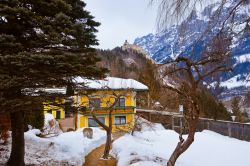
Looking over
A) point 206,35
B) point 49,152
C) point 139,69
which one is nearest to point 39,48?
point 206,35

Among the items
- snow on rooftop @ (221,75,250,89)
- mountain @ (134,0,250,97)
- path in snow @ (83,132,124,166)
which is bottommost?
path in snow @ (83,132,124,166)

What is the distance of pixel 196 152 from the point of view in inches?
734

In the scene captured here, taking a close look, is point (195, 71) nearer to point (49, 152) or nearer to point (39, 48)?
point (39, 48)

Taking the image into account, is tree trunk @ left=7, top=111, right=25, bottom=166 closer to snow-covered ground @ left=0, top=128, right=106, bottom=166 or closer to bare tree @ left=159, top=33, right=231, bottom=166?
snow-covered ground @ left=0, top=128, right=106, bottom=166

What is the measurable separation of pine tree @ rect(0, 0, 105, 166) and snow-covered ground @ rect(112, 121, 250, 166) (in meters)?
4.38

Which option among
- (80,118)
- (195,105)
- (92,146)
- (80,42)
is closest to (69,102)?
(80,42)

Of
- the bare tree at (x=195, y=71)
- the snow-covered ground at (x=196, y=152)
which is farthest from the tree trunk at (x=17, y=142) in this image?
the bare tree at (x=195, y=71)

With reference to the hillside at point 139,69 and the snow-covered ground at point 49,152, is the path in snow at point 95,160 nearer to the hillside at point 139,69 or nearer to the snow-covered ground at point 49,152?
the snow-covered ground at point 49,152

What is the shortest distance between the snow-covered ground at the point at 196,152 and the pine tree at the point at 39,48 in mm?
4385

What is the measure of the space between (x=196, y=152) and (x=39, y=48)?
11.2 m

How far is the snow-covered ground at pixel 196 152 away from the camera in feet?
50.7

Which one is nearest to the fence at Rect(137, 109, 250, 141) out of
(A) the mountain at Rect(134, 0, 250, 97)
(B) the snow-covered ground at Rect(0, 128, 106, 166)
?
(B) the snow-covered ground at Rect(0, 128, 106, 166)

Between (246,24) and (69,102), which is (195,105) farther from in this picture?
(246,24)

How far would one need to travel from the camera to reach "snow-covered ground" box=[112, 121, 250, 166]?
15.5 meters
